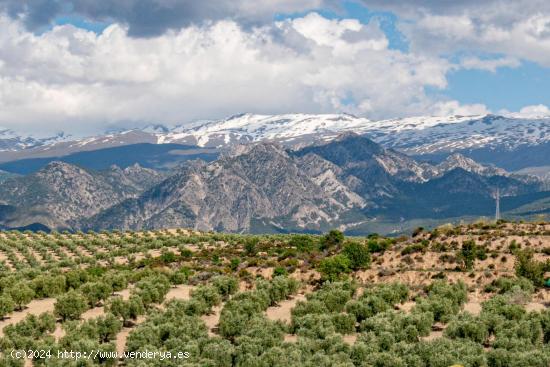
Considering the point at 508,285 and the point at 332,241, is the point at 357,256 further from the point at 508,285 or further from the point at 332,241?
the point at 508,285

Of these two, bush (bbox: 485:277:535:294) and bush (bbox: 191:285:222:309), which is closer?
bush (bbox: 191:285:222:309)

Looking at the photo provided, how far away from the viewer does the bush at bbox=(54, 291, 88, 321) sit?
73.6 m

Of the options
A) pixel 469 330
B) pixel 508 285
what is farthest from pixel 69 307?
pixel 508 285

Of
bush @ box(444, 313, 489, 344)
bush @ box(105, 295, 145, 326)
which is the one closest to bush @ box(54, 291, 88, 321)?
bush @ box(105, 295, 145, 326)

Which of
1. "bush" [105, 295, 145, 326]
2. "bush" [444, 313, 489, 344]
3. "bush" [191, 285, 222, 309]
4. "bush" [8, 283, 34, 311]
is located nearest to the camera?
→ "bush" [444, 313, 489, 344]

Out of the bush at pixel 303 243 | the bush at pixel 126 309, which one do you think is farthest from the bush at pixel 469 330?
the bush at pixel 303 243

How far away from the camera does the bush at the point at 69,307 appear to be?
73625 mm

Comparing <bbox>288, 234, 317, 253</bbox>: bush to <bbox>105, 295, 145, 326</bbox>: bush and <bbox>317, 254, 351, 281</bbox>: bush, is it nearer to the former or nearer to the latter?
<bbox>317, 254, 351, 281</bbox>: bush

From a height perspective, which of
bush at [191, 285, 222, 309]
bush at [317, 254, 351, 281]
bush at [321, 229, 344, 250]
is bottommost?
bush at [321, 229, 344, 250]

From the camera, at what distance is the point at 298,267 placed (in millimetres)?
103500

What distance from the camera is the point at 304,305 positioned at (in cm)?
7162

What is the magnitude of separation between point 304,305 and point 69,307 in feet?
86.0

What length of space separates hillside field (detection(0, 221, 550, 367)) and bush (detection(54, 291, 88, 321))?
4.5 inches

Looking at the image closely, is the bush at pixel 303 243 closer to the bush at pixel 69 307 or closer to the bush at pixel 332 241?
the bush at pixel 332 241
